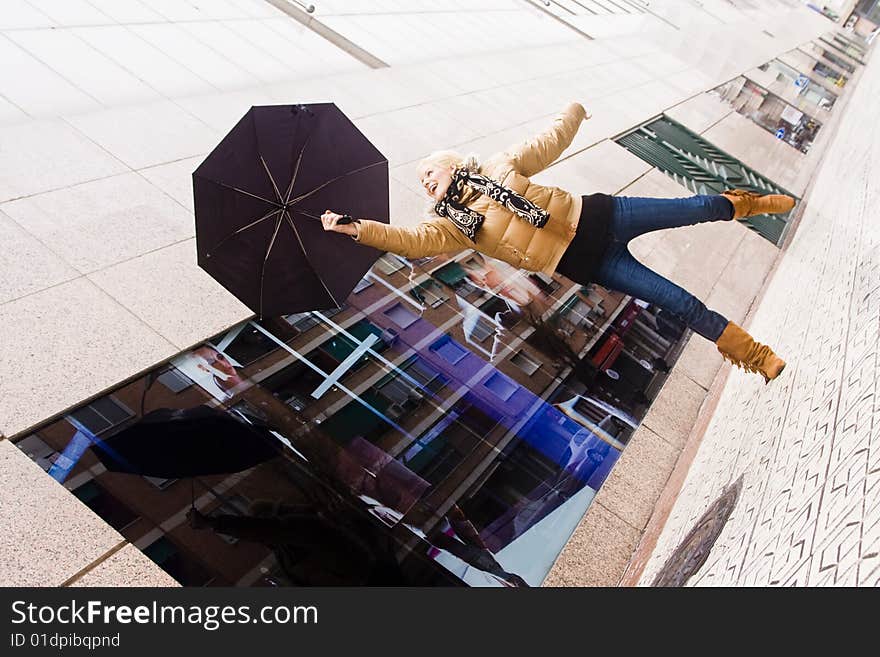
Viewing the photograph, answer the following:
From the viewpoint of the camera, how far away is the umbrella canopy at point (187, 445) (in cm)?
288

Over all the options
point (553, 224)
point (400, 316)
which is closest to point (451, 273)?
point (400, 316)

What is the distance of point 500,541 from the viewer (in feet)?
10.5

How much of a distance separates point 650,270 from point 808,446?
1.67 metres

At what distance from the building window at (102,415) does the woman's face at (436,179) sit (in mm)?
1845

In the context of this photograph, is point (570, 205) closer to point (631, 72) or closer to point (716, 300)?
point (716, 300)

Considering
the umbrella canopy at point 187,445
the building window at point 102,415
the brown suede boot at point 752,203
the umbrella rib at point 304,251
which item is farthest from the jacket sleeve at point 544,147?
the building window at point 102,415

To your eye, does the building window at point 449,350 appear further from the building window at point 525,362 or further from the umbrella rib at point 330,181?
the umbrella rib at point 330,181

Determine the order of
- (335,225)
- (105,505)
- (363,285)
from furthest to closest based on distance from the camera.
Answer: (363,285) < (335,225) < (105,505)

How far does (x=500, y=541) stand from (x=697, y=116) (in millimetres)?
9364

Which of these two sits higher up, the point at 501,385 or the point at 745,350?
the point at 745,350

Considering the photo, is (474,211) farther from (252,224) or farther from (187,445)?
(187,445)

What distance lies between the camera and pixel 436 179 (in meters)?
3.74

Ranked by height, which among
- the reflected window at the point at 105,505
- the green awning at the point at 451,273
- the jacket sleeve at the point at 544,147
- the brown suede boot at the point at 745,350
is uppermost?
the jacket sleeve at the point at 544,147

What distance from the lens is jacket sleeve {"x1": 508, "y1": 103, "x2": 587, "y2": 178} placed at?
3898mm
